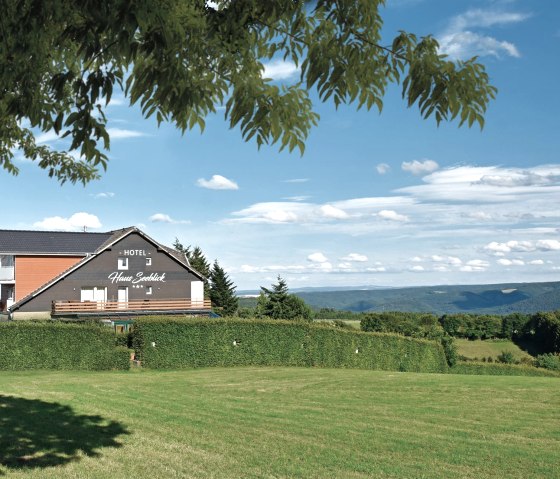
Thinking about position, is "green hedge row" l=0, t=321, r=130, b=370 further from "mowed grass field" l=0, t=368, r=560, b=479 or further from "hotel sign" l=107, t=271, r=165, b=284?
"hotel sign" l=107, t=271, r=165, b=284

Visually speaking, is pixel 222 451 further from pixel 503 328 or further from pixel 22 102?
pixel 503 328

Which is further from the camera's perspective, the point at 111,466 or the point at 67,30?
the point at 111,466

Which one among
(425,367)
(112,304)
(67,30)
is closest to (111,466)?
(67,30)

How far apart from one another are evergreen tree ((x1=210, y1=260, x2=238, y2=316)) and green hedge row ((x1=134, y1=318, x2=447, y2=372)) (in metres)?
33.2

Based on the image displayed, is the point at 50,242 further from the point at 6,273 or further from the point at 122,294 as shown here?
the point at 122,294

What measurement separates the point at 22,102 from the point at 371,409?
14205 millimetres

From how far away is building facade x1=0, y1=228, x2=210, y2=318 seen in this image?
169ft

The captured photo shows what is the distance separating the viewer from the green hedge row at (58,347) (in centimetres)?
3106

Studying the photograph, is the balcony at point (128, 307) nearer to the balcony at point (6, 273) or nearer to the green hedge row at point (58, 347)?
the balcony at point (6, 273)

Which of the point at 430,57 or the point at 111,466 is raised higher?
the point at 430,57

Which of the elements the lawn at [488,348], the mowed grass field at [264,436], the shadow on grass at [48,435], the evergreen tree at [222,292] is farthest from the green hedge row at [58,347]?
the lawn at [488,348]

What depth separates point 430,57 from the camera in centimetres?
572

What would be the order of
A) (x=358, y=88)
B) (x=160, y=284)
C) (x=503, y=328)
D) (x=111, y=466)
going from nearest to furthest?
(x=358, y=88), (x=111, y=466), (x=160, y=284), (x=503, y=328)

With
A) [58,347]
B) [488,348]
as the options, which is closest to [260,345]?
[58,347]
